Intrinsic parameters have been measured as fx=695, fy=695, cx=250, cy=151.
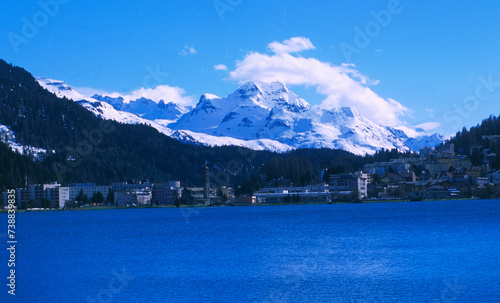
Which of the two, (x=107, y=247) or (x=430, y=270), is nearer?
(x=430, y=270)

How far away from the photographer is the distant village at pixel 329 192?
6403 inches

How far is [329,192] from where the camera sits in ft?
572

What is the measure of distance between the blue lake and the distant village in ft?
303

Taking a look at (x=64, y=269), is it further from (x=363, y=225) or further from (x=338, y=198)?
(x=338, y=198)

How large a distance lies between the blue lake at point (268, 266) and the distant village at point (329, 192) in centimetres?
9224

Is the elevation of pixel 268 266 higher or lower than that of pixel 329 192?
lower

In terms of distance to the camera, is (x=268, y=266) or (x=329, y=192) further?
(x=329, y=192)

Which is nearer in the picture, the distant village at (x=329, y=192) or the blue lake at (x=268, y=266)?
the blue lake at (x=268, y=266)

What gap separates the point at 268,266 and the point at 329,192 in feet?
428

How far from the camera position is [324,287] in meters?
36.9

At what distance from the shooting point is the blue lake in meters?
Answer: 35.3

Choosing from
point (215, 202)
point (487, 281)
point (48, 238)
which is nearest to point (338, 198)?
point (215, 202)

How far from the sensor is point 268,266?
45.2m

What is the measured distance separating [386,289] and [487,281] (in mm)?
5634
